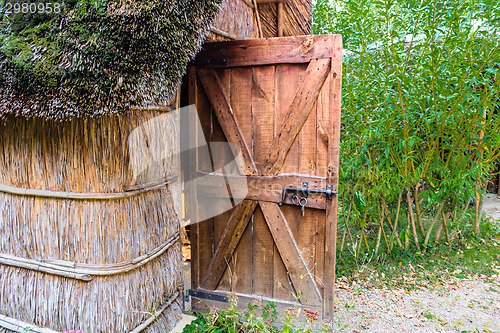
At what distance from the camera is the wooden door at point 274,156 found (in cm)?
229

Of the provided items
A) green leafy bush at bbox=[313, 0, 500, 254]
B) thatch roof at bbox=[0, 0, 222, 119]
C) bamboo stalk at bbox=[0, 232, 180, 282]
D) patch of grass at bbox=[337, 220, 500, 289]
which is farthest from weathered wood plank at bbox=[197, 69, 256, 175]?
patch of grass at bbox=[337, 220, 500, 289]

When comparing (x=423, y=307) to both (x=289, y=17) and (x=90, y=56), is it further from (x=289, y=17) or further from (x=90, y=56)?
(x=289, y=17)

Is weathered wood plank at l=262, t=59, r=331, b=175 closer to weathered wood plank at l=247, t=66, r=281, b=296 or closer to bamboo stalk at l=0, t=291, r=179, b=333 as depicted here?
weathered wood plank at l=247, t=66, r=281, b=296

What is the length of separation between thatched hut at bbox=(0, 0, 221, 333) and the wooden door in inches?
15.0

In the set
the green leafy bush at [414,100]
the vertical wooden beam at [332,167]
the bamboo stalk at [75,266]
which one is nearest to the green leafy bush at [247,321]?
the vertical wooden beam at [332,167]

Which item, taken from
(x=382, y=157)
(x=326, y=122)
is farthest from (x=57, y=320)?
(x=382, y=157)

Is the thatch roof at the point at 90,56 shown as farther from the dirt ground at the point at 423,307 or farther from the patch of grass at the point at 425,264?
the patch of grass at the point at 425,264

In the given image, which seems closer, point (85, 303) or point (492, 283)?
point (85, 303)

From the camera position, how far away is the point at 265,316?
2332mm

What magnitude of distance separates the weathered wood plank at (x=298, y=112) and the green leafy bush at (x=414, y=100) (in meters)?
1.02

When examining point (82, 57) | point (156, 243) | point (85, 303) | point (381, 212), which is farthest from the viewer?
point (381, 212)

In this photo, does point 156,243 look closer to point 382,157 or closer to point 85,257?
point 85,257

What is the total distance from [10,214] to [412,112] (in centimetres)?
374

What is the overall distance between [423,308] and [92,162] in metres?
3.15
